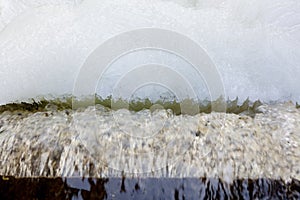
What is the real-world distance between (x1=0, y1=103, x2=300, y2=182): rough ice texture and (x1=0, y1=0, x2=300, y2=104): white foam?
0.28m

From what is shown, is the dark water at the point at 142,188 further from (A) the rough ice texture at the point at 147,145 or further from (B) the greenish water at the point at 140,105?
(B) the greenish water at the point at 140,105

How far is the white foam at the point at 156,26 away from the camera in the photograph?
158cm

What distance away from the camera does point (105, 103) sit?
1.49 m

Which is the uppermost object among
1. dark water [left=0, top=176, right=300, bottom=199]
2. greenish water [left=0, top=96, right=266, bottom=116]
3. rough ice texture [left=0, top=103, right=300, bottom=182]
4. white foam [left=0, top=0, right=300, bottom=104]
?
white foam [left=0, top=0, right=300, bottom=104]

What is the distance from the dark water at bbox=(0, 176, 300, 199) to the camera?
1163 mm

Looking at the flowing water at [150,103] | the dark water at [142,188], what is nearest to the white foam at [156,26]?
the flowing water at [150,103]

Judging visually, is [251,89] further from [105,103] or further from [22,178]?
[22,178]

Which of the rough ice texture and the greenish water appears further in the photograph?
the greenish water

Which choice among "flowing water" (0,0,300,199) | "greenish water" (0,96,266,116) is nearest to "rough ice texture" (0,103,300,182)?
"flowing water" (0,0,300,199)

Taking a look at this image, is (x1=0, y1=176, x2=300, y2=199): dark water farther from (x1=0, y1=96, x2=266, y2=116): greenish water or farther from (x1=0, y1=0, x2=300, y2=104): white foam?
(x1=0, y1=0, x2=300, y2=104): white foam

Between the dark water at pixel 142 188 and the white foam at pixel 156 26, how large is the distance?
46 cm

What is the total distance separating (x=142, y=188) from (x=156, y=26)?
0.82 meters

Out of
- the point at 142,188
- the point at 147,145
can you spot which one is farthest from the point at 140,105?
the point at 142,188

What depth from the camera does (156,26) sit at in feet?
5.63
